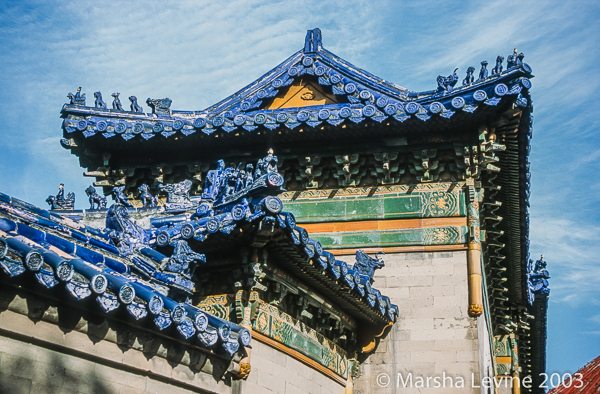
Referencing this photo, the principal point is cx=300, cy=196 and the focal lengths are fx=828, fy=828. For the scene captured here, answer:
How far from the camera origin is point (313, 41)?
17.7m

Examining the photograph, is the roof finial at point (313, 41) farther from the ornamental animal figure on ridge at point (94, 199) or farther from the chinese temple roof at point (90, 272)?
the chinese temple roof at point (90, 272)

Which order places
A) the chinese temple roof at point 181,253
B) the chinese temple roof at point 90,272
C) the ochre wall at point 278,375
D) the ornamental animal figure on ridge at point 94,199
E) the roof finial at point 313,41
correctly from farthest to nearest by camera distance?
1. the roof finial at point 313,41
2. the ornamental animal figure on ridge at point 94,199
3. the ochre wall at point 278,375
4. the chinese temple roof at point 181,253
5. the chinese temple roof at point 90,272

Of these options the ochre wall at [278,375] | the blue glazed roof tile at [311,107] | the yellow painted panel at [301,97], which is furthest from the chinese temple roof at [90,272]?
the yellow painted panel at [301,97]

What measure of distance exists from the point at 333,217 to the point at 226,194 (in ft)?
12.6

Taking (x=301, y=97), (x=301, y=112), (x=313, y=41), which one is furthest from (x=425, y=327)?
(x=313, y=41)

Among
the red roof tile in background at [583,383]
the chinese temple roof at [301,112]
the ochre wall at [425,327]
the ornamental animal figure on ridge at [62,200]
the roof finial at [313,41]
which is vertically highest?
the roof finial at [313,41]

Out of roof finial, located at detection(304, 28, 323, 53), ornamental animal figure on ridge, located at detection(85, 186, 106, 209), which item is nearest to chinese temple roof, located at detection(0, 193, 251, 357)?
ornamental animal figure on ridge, located at detection(85, 186, 106, 209)

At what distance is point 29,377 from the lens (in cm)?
773

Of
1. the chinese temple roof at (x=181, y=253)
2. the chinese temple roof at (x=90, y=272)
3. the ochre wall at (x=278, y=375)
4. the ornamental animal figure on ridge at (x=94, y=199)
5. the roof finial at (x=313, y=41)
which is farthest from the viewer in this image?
the roof finial at (x=313, y=41)

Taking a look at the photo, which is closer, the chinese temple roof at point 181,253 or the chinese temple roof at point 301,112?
the chinese temple roof at point 181,253

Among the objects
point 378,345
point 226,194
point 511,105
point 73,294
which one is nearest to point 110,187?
point 226,194

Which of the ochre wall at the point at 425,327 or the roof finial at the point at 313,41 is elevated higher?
the roof finial at the point at 313,41

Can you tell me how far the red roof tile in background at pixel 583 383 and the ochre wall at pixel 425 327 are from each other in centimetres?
256

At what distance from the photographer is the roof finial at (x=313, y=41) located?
1752cm
